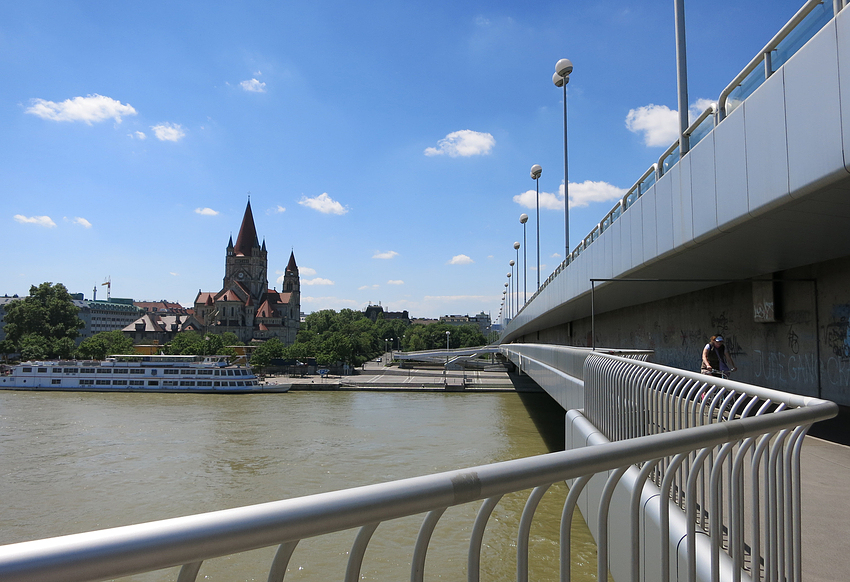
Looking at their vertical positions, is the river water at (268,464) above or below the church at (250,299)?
below

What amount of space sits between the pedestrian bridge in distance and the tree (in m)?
82.7

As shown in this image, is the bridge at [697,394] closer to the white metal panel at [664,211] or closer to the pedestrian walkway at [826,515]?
the white metal panel at [664,211]

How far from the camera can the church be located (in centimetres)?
11275

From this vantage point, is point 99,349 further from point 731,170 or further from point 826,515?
point 826,515

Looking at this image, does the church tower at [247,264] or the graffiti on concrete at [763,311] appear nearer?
the graffiti on concrete at [763,311]

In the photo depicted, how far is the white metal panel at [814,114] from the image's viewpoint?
4.95 meters

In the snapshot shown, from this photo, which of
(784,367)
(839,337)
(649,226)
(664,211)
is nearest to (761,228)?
(664,211)

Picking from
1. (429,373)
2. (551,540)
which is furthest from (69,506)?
(429,373)

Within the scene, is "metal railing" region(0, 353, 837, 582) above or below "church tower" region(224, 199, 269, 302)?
below

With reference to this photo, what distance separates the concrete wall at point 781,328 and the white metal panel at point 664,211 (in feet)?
8.42

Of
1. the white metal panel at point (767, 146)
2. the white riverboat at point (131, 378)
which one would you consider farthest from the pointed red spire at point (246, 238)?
the white metal panel at point (767, 146)

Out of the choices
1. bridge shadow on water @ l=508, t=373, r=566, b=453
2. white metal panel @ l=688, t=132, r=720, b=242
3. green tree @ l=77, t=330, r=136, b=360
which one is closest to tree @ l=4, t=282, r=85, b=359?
green tree @ l=77, t=330, r=136, b=360

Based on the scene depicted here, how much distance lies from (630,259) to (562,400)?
11.7 ft

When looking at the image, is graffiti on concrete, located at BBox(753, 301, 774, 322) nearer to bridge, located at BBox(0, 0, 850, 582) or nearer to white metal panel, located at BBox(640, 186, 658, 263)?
bridge, located at BBox(0, 0, 850, 582)
